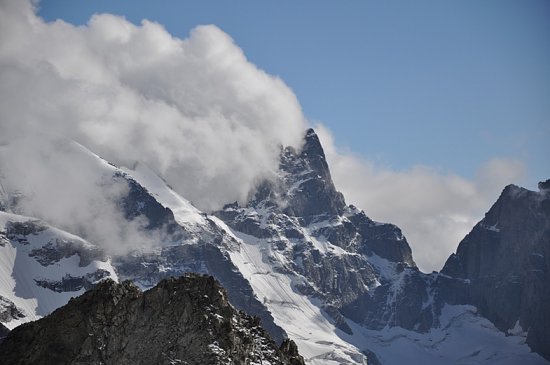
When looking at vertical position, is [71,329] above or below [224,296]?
below

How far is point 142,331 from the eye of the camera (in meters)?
111

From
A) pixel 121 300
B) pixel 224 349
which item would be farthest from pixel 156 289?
pixel 224 349

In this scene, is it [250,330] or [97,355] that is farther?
[250,330]

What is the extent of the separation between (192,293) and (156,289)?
3.95m

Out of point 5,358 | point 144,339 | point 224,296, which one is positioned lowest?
point 5,358

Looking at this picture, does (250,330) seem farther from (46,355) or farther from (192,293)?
(46,355)

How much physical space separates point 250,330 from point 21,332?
81.2 feet

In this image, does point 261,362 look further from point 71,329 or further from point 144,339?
point 71,329

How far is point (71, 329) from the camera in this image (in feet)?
359

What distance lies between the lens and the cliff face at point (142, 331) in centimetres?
10806

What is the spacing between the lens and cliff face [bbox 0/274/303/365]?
108062mm

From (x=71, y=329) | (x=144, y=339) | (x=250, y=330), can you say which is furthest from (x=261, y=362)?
(x=71, y=329)

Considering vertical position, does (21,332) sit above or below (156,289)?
below

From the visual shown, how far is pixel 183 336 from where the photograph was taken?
109m
